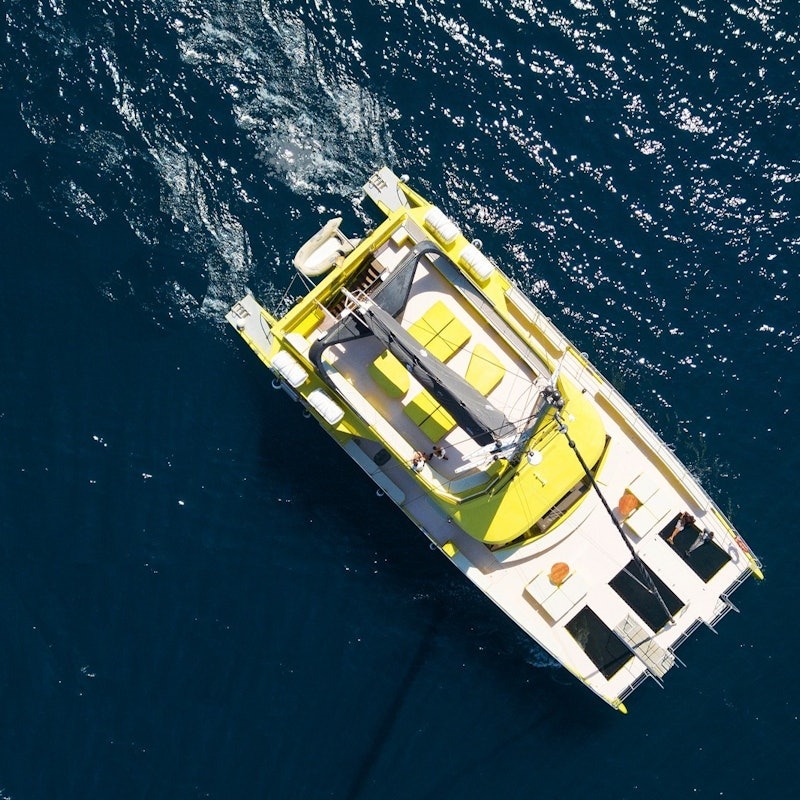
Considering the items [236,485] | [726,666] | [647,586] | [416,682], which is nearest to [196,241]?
[236,485]

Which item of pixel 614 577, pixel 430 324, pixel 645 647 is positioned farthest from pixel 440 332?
pixel 645 647

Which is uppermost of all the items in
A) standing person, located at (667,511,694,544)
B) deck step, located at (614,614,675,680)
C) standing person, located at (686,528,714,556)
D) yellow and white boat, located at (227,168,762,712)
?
yellow and white boat, located at (227,168,762,712)

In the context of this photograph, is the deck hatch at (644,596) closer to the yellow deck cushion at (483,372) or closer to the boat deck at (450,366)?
the boat deck at (450,366)

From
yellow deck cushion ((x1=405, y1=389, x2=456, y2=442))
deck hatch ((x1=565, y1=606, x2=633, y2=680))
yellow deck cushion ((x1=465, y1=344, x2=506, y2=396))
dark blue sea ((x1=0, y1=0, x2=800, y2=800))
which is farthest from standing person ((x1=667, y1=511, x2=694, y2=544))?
yellow deck cushion ((x1=405, y1=389, x2=456, y2=442))

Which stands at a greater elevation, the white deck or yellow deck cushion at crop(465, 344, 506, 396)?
yellow deck cushion at crop(465, 344, 506, 396)

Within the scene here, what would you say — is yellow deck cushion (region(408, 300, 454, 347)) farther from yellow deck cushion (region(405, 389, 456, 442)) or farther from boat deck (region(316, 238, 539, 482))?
yellow deck cushion (region(405, 389, 456, 442))

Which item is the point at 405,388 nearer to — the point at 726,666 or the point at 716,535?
the point at 716,535
